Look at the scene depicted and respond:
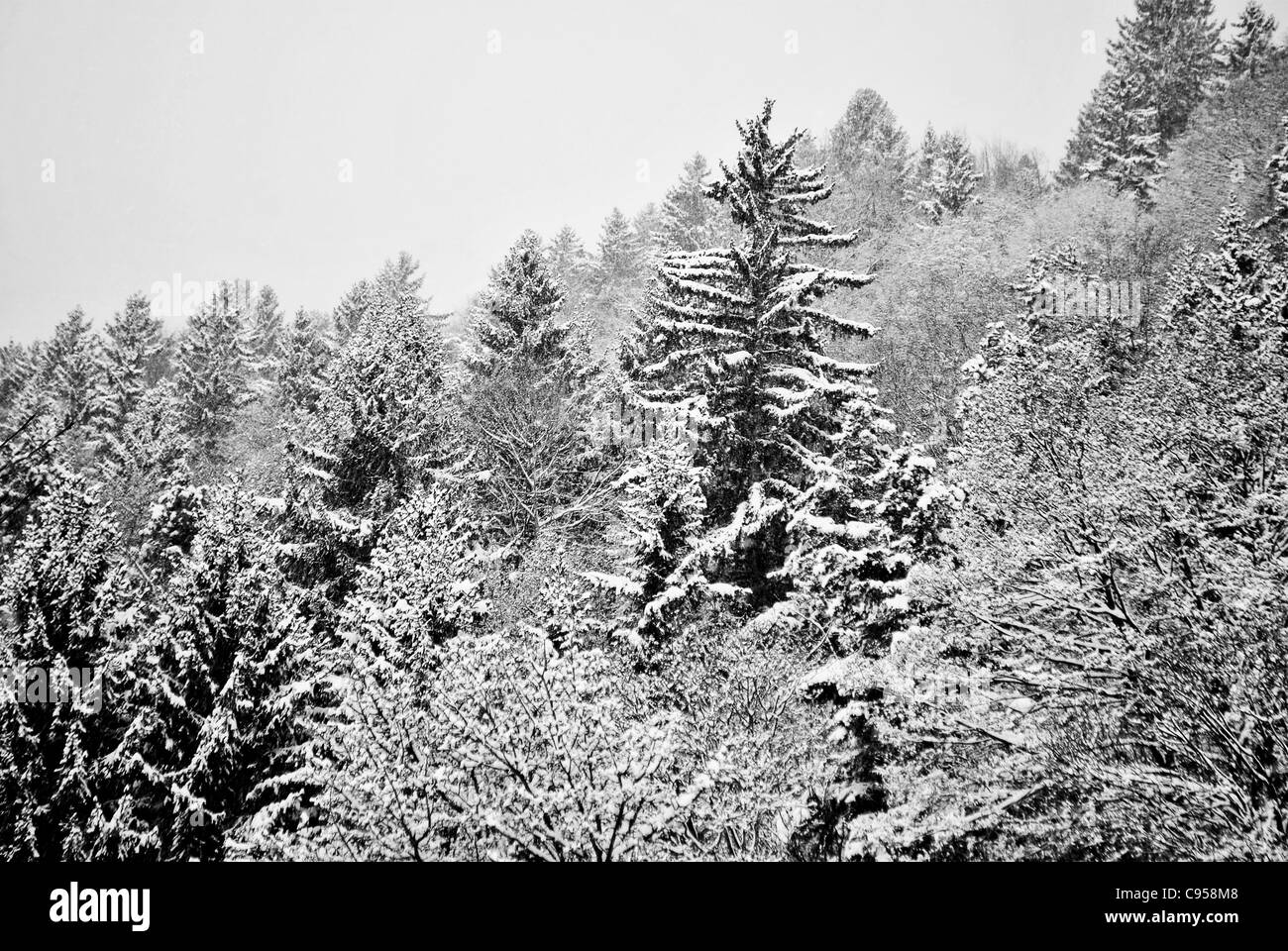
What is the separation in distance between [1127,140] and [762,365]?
4093cm

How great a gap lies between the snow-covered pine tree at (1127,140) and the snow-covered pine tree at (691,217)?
24.7 meters

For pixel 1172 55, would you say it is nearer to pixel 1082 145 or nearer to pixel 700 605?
pixel 1082 145

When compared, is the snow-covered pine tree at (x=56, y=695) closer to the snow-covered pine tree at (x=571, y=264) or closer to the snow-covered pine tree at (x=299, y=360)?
the snow-covered pine tree at (x=299, y=360)

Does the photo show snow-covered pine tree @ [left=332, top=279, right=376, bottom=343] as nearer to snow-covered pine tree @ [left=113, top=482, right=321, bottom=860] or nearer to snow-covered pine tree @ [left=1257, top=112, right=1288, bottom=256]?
snow-covered pine tree @ [left=113, top=482, right=321, bottom=860]

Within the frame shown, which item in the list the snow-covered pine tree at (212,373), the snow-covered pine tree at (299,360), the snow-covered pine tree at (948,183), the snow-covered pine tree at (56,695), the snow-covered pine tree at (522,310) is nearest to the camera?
the snow-covered pine tree at (56,695)

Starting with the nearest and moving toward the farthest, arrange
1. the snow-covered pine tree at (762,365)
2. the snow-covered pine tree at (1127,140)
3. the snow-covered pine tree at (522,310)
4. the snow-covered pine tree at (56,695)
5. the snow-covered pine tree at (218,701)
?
the snow-covered pine tree at (56,695)
the snow-covered pine tree at (218,701)
the snow-covered pine tree at (762,365)
the snow-covered pine tree at (522,310)
the snow-covered pine tree at (1127,140)

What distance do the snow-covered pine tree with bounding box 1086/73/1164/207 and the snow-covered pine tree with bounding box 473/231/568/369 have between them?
1414 inches

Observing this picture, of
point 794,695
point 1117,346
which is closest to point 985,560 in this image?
point 794,695

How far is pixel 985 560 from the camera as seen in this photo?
1429 centimetres

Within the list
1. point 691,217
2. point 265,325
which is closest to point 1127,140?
point 691,217

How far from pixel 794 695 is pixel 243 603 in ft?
36.8

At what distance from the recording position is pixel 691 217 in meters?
54.1

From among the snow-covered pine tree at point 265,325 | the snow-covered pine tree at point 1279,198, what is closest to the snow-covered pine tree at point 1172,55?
the snow-covered pine tree at point 1279,198

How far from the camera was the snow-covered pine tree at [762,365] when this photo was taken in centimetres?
1797
